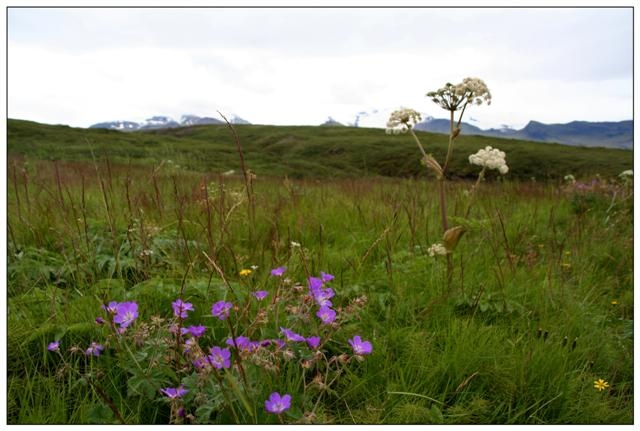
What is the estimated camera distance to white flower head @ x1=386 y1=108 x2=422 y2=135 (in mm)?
2932

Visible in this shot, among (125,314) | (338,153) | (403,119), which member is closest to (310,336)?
(125,314)

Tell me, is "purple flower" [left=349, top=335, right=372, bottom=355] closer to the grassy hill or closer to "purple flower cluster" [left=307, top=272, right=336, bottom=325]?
"purple flower cluster" [left=307, top=272, right=336, bottom=325]

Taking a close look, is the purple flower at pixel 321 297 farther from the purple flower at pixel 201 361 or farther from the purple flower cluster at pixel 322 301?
the purple flower at pixel 201 361

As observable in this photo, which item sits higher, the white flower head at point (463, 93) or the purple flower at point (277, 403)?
the white flower head at point (463, 93)

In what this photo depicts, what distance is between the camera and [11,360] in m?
1.94

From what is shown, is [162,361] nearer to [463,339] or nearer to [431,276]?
[463,339]

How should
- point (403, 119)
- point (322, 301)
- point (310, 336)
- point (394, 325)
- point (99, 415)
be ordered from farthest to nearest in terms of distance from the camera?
point (403, 119) → point (394, 325) → point (310, 336) → point (322, 301) → point (99, 415)

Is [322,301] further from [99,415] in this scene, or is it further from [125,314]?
[99,415]

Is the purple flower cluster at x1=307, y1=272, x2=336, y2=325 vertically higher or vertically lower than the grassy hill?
higher

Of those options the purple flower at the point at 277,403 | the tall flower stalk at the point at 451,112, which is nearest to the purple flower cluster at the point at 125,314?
the purple flower at the point at 277,403

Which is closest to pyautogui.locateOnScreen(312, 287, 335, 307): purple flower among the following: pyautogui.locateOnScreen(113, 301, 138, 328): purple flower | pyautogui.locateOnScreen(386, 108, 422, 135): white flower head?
pyautogui.locateOnScreen(113, 301, 138, 328): purple flower

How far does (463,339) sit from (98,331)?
1681mm

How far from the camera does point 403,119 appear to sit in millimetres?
2938

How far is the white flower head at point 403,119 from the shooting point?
293 cm
